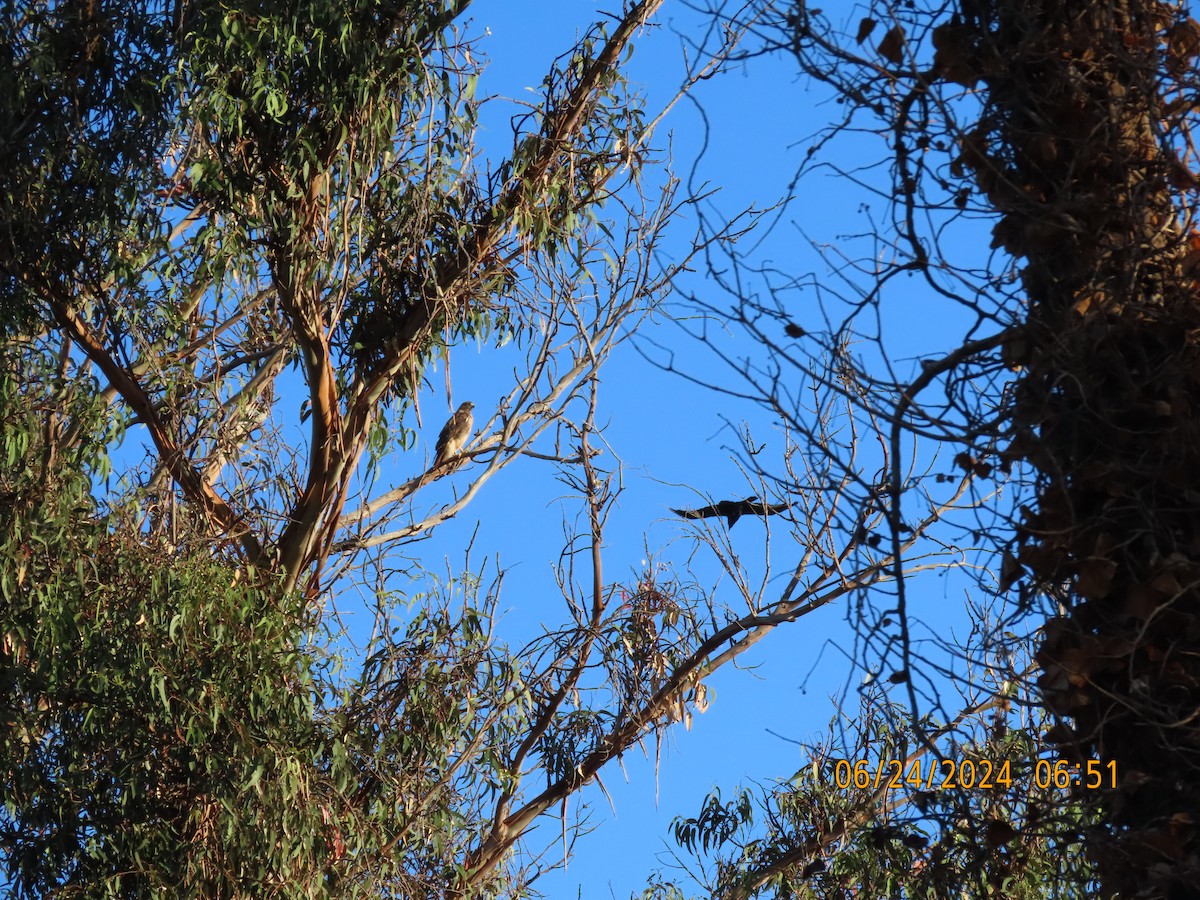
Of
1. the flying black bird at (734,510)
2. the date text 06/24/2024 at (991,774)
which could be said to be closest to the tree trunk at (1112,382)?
the date text 06/24/2024 at (991,774)

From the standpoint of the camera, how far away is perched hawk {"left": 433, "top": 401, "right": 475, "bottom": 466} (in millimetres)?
7816

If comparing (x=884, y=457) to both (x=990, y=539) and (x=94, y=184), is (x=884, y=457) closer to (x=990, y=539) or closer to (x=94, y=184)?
(x=990, y=539)

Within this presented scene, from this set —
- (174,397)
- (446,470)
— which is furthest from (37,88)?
(446,470)

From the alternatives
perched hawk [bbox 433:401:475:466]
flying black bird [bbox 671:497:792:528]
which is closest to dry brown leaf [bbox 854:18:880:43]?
flying black bird [bbox 671:497:792:528]

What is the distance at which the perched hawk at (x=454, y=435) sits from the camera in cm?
782

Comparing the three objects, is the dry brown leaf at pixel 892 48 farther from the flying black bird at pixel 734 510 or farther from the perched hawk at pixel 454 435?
the perched hawk at pixel 454 435

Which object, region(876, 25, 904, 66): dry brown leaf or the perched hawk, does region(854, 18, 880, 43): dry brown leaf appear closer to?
region(876, 25, 904, 66): dry brown leaf

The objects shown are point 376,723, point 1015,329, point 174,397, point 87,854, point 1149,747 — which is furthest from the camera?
point 174,397

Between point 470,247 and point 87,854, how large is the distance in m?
3.25

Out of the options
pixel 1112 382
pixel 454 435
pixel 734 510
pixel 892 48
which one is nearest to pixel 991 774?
pixel 1112 382

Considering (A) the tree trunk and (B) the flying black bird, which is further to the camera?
(B) the flying black bird

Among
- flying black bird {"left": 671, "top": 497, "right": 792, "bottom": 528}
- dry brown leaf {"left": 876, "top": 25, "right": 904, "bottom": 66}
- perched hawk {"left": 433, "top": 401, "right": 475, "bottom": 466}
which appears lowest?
dry brown leaf {"left": 876, "top": 25, "right": 904, "bottom": 66}

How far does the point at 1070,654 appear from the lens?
2566mm

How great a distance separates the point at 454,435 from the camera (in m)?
7.91
